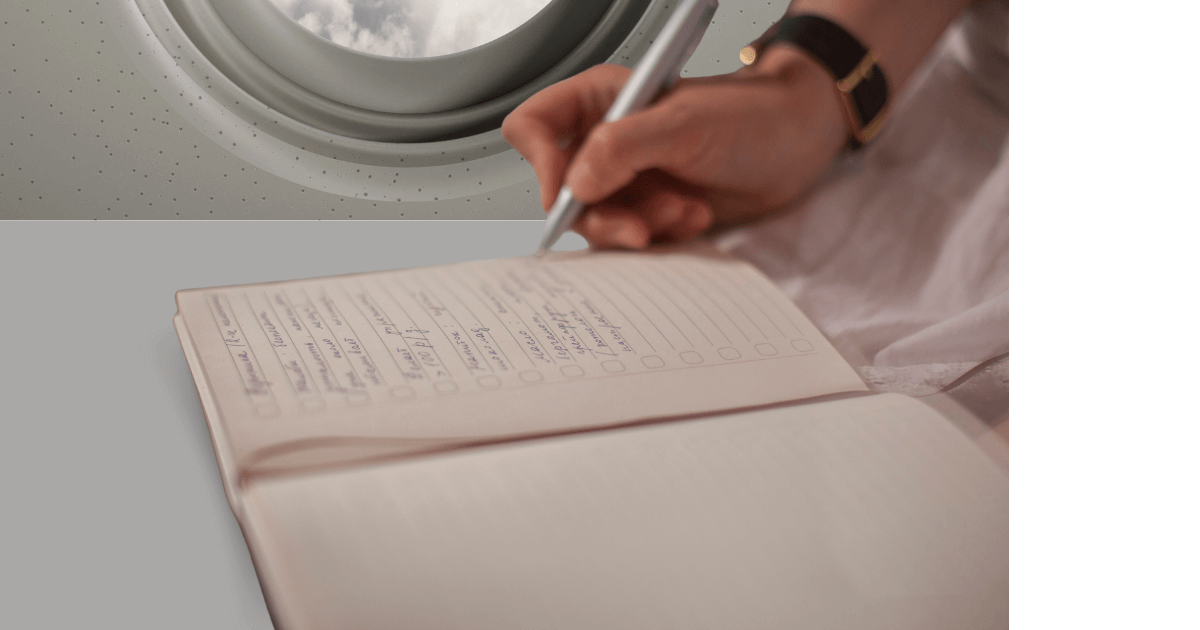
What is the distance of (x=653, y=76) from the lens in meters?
0.37

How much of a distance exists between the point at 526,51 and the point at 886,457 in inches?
21.6

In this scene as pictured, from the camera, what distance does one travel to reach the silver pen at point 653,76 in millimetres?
364

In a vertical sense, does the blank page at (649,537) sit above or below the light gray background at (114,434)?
below

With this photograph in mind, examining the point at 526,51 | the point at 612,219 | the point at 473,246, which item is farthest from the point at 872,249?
the point at 526,51

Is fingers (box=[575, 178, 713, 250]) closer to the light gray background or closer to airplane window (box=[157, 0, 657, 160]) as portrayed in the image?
the light gray background

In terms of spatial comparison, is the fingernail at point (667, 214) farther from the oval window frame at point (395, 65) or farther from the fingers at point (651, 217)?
the oval window frame at point (395, 65)

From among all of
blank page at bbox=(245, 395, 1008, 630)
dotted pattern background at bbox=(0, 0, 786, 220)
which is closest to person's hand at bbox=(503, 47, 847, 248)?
blank page at bbox=(245, 395, 1008, 630)

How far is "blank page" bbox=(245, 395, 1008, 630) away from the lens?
A: 0.14m

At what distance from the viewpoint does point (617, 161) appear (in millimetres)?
352

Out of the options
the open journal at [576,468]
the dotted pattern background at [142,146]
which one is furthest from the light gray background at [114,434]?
the dotted pattern background at [142,146]

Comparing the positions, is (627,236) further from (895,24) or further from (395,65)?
(395,65)

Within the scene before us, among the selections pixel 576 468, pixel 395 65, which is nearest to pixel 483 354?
pixel 576 468

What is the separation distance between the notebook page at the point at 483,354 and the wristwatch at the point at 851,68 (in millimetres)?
120
